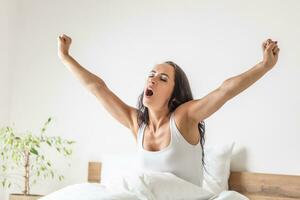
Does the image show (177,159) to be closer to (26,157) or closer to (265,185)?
(265,185)

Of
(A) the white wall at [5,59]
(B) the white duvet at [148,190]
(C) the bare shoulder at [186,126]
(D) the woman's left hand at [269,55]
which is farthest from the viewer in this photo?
(A) the white wall at [5,59]

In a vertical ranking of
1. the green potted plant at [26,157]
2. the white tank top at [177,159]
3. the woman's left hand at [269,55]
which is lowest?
the green potted plant at [26,157]

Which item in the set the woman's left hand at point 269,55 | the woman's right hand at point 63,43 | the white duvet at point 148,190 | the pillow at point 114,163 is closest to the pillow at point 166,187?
the white duvet at point 148,190

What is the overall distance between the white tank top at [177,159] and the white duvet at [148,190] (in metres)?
0.11

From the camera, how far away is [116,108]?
2.22m

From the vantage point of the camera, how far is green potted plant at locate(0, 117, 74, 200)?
326 cm

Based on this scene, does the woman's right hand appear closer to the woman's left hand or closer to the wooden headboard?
the woman's left hand

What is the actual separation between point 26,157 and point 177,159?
65.0 inches

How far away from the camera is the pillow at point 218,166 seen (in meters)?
2.67

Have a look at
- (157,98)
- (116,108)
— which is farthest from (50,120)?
(157,98)

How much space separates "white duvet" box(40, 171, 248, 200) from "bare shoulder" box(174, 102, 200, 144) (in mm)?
237

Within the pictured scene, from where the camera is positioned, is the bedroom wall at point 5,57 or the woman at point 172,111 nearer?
the woman at point 172,111

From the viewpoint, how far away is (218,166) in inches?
106

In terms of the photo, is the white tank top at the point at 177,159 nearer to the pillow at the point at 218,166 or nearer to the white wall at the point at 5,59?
the pillow at the point at 218,166
